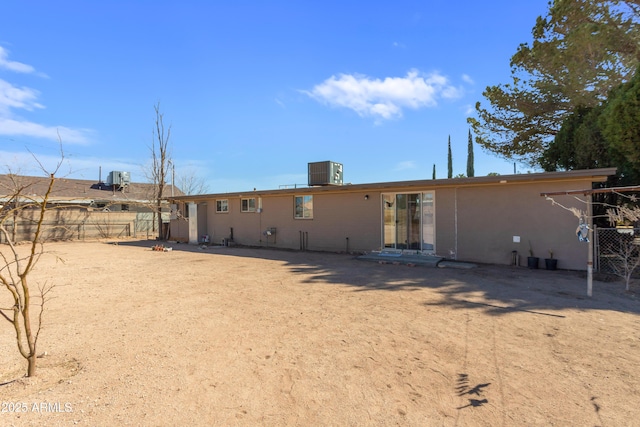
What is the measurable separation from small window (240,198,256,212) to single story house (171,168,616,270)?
0.15 ft

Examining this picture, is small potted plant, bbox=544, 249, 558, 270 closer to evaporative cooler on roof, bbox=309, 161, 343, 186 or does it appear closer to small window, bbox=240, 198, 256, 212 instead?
evaporative cooler on roof, bbox=309, 161, 343, 186

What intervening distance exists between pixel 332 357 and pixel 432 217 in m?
7.85

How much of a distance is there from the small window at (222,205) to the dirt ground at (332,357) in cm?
982

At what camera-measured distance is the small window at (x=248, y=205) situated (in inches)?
602

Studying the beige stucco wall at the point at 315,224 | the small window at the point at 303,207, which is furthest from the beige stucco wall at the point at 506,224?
the small window at the point at 303,207

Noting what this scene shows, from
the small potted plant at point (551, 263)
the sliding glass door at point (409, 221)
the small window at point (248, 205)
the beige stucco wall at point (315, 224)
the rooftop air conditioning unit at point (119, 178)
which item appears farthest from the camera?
the rooftop air conditioning unit at point (119, 178)

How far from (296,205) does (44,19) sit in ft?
30.0

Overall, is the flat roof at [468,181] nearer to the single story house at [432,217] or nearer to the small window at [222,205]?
the single story house at [432,217]

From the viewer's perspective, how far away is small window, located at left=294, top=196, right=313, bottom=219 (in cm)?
1334

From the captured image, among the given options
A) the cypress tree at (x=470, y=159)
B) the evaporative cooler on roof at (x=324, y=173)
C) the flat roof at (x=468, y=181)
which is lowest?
the flat roof at (x=468, y=181)

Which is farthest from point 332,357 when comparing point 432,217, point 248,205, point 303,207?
point 248,205

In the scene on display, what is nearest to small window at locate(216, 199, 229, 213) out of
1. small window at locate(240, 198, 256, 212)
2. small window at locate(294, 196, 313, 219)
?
small window at locate(240, 198, 256, 212)

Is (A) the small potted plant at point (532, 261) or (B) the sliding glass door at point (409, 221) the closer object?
(A) the small potted plant at point (532, 261)

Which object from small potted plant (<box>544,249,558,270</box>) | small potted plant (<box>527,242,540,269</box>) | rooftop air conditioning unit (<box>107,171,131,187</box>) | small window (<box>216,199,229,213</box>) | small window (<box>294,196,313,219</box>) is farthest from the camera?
rooftop air conditioning unit (<box>107,171,131,187</box>)
